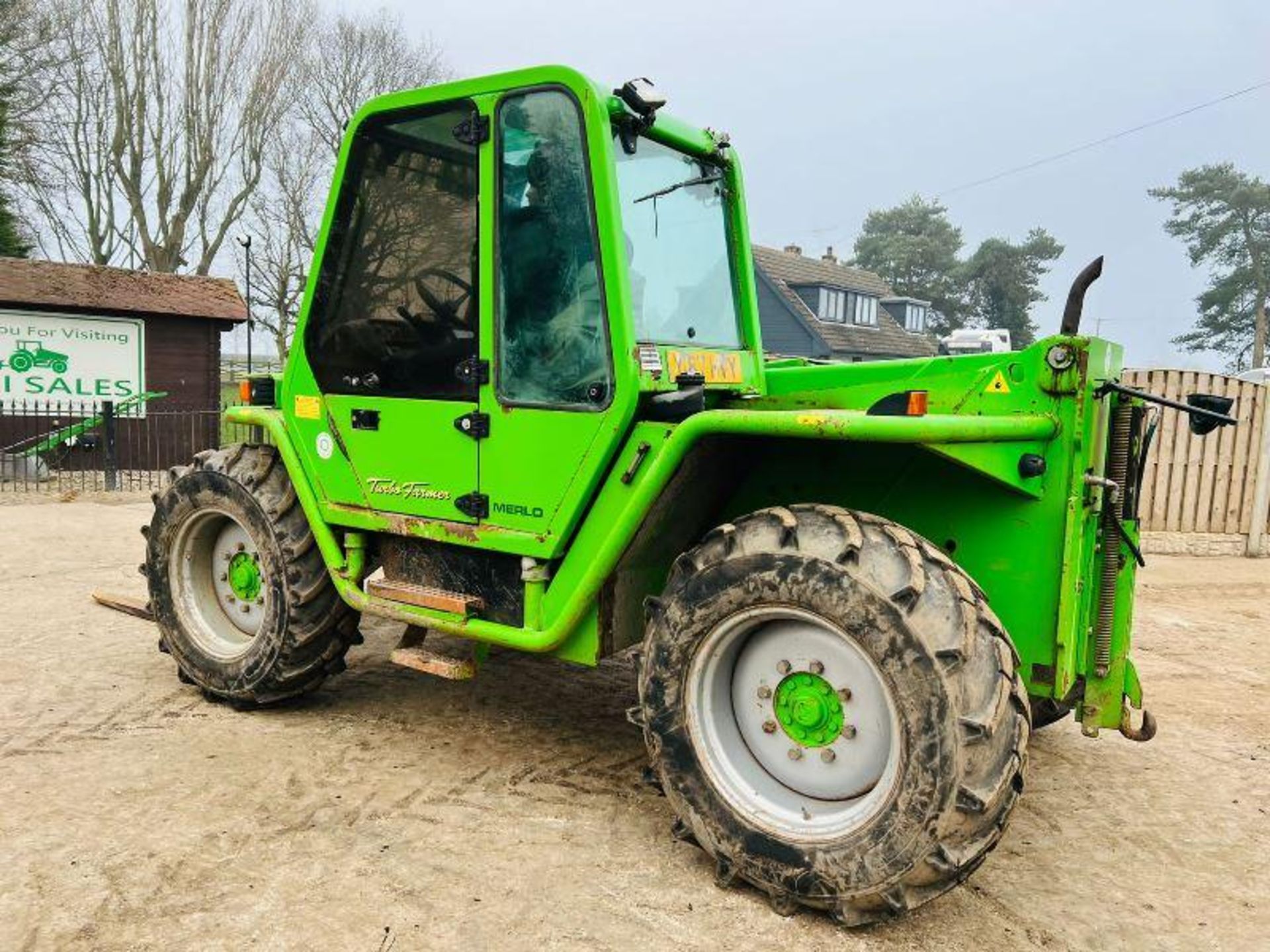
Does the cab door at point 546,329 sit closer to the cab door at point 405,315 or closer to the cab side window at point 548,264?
the cab side window at point 548,264

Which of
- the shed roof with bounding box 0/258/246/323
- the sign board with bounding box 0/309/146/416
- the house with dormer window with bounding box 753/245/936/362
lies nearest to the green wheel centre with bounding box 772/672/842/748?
the sign board with bounding box 0/309/146/416

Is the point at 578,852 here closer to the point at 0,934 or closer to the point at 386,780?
the point at 386,780

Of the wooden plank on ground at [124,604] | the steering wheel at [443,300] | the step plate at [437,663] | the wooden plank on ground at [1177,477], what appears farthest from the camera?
the wooden plank on ground at [1177,477]

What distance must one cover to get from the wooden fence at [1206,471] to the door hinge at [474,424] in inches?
325

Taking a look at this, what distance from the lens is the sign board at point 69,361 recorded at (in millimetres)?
Answer: 14625

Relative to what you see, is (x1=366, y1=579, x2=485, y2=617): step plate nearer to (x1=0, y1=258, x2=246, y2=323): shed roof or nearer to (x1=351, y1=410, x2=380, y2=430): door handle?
(x1=351, y1=410, x2=380, y2=430): door handle

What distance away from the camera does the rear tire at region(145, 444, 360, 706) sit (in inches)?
165

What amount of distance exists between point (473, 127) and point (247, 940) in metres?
2.64

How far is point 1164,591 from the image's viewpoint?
8.02 meters

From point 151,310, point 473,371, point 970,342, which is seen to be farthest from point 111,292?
point 473,371

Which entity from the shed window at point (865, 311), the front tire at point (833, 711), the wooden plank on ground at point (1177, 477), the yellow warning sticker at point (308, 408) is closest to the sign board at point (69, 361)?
the yellow warning sticker at point (308, 408)

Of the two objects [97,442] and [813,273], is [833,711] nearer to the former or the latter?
[97,442]

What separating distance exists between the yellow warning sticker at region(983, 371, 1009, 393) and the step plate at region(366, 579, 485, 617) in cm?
192

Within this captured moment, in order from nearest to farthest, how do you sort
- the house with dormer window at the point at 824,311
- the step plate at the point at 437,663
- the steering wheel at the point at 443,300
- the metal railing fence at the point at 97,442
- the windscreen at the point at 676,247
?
1. the windscreen at the point at 676,247
2. the steering wheel at the point at 443,300
3. the step plate at the point at 437,663
4. the metal railing fence at the point at 97,442
5. the house with dormer window at the point at 824,311
